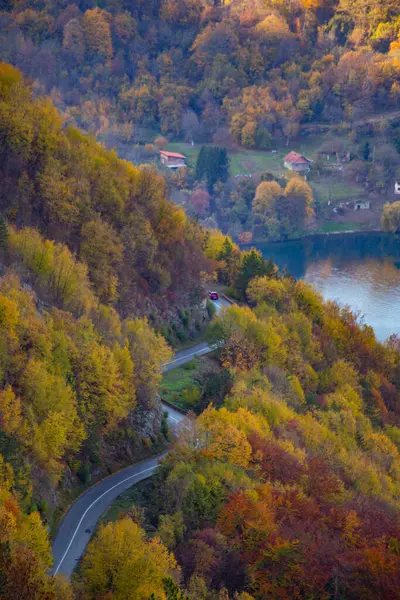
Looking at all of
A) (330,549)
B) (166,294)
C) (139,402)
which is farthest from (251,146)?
(330,549)

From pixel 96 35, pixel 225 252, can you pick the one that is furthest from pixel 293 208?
pixel 96 35

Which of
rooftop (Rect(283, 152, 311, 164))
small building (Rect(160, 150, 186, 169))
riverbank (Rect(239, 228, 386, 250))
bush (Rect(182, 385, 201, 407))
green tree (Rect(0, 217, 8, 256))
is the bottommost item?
riverbank (Rect(239, 228, 386, 250))

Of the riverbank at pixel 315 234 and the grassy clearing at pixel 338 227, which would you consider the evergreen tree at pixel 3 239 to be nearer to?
the riverbank at pixel 315 234

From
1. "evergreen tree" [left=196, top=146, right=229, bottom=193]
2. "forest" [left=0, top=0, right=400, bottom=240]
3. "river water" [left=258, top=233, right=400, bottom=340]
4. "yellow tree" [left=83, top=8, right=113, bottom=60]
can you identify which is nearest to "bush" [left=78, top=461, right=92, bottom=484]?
"river water" [left=258, top=233, right=400, bottom=340]

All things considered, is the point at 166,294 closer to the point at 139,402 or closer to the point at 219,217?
the point at 139,402

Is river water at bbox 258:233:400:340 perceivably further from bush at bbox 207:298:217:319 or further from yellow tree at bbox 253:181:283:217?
bush at bbox 207:298:217:319

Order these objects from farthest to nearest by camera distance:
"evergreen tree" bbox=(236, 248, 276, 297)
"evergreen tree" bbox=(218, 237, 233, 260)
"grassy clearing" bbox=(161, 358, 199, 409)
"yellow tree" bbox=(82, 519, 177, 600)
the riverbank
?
the riverbank, "evergreen tree" bbox=(218, 237, 233, 260), "evergreen tree" bbox=(236, 248, 276, 297), "grassy clearing" bbox=(161, 358, 199, 409), "yellow tree" bbox=(82, 519, 177, 600)

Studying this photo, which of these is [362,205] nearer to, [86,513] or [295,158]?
[295,158]

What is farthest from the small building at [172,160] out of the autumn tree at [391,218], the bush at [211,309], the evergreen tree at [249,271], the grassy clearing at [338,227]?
the bush at [211,309]
